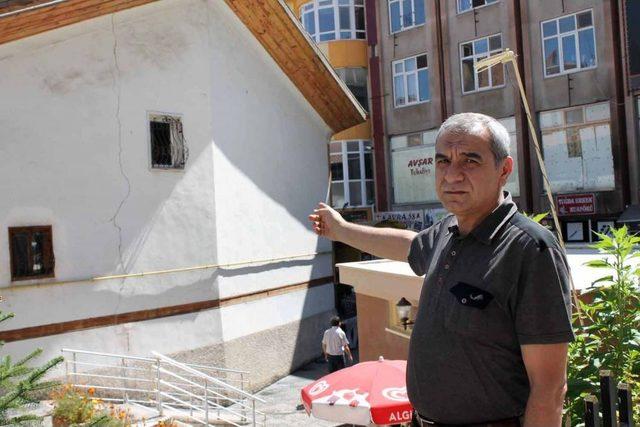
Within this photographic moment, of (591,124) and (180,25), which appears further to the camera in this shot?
(591,124)

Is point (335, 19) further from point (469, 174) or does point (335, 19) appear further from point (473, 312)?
point (473, 312)

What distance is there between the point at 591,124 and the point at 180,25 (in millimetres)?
15403

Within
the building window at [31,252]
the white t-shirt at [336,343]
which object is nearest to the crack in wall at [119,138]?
the building window at [31,252]

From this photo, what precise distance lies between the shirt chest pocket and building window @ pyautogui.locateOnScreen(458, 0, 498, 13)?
25.5 metres

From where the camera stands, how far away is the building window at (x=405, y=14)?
27922 mm

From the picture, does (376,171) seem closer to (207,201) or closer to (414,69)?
(414,69)

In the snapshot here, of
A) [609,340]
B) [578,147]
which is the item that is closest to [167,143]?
[609,340]

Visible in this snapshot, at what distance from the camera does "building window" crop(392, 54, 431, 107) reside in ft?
91.8

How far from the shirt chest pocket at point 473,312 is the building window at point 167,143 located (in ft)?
39.9

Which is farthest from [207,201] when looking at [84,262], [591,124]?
[591,124]

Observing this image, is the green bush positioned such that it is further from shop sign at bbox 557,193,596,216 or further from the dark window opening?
shop sign at bbox 557,193,596,216

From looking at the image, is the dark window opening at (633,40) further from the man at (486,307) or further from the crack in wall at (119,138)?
the man at (486,307)

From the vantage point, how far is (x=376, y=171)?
29828mm

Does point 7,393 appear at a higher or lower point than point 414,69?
lower
